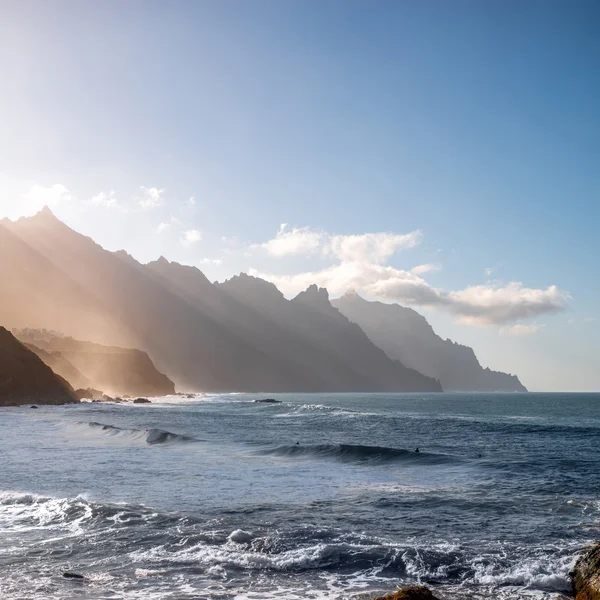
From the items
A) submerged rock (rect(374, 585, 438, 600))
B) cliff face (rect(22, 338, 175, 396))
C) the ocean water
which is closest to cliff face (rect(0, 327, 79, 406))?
cliff face (rect(22, 338, 175, 396))

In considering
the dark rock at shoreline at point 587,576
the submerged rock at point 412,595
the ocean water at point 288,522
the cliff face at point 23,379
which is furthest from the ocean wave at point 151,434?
the cliff face at point 23,379

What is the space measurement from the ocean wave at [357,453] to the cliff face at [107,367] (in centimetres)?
12875

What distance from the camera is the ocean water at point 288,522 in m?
12.4

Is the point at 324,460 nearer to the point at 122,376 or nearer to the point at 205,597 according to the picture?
the point at 205,597

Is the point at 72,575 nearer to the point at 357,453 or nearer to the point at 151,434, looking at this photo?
the point at 357,453

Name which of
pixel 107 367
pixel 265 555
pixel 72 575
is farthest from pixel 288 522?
pixel 107 367

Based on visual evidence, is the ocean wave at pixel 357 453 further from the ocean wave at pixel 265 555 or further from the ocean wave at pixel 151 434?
the ocean wave at pixel 265 555

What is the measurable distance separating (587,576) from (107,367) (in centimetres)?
17842

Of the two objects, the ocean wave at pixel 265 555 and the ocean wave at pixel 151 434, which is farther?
the ocean wave at pixel 151 434

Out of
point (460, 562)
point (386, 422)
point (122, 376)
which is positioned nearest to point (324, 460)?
point (460, 562)

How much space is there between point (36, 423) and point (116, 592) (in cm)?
5276

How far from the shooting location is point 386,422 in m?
70.8

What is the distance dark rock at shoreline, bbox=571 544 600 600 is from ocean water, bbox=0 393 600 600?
45cm

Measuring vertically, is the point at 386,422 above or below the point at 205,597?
below
